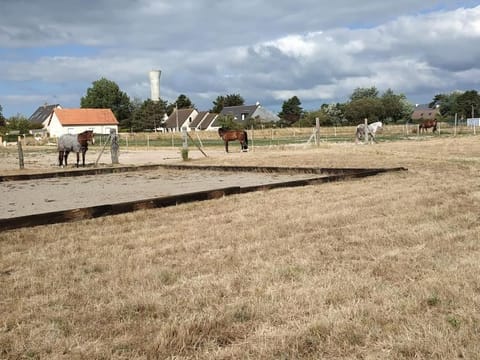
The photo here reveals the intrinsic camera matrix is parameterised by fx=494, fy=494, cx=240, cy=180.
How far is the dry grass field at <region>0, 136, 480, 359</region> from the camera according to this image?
7.74 feet

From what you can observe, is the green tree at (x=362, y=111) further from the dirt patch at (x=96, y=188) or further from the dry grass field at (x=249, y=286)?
the dry grass field at (x=249, y=286)

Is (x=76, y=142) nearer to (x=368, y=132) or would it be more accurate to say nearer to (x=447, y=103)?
(x=368, y=132)

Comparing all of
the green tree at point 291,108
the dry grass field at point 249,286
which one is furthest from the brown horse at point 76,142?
the green tree at point 291,108

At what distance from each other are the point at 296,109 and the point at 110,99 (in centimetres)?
3773

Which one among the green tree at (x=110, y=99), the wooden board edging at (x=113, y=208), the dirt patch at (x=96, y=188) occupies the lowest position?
the dirt patch at (x=96, y=188)

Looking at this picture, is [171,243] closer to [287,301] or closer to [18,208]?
[287,301]

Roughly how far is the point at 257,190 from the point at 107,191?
3.02m

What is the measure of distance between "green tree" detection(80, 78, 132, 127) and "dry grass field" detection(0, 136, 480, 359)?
98.6m

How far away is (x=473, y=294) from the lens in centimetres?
285

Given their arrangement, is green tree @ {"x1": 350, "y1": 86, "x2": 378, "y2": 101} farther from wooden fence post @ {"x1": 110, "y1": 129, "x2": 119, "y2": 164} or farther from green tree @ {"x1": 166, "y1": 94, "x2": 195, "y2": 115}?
wooden fence post @ {"x1": 110, "y1": 129, "x2": 119, "y2": 164}

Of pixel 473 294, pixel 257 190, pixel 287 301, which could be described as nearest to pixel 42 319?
pixel 287 301

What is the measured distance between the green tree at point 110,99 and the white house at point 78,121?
15641mm

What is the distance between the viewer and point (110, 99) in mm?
100438

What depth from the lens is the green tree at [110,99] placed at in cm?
10044
